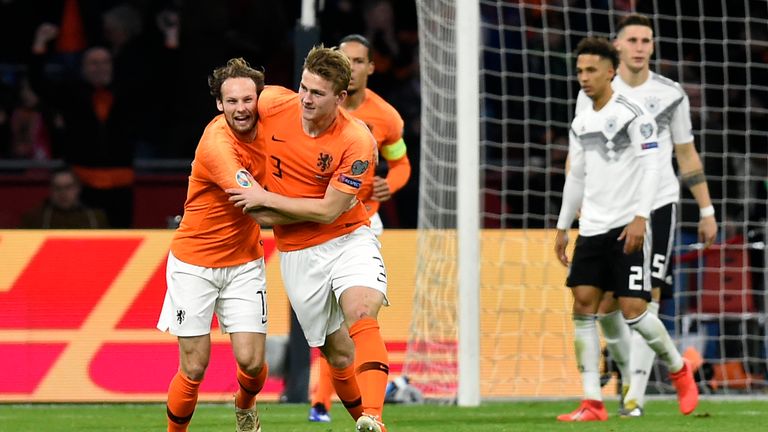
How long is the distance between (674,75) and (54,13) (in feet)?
18.7

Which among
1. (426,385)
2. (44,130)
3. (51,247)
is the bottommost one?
(426,385)

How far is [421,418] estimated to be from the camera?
8.84m

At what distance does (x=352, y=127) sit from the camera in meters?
6.77

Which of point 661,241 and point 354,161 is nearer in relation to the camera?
point 354,161

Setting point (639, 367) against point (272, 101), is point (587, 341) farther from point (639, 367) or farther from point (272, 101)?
point (272, 101)

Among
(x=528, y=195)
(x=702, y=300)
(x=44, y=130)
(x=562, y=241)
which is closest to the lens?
(x=562, y=241)

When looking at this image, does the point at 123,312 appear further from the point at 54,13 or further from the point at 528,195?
the point at 54,13

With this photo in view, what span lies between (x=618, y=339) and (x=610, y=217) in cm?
88

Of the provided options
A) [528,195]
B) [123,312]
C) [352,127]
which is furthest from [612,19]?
[352,127]

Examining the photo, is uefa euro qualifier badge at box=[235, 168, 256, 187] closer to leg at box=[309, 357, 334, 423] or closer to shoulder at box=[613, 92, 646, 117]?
leg at box=[309, 357, 334, 423]

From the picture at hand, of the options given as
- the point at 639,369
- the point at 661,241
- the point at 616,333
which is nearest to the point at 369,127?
the point at 661,241

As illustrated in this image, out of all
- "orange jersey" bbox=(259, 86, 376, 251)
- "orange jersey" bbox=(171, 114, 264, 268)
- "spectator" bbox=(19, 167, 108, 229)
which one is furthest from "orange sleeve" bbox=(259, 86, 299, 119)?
"spectator" bbox=(19, 167, 108, 229)

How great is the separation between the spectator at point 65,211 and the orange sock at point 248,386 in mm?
4805

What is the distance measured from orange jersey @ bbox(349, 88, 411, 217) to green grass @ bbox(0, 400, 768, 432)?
1.29 metres
